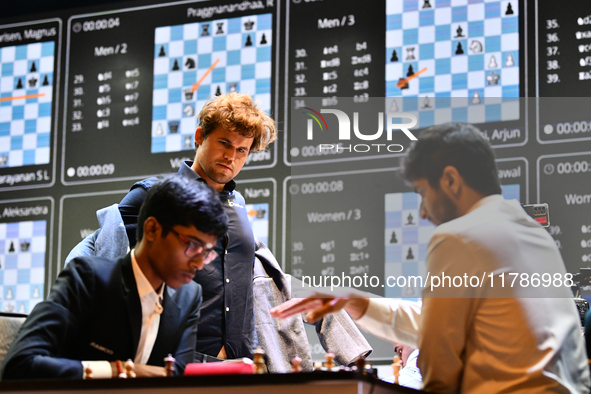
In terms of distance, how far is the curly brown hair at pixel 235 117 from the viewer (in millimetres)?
2764

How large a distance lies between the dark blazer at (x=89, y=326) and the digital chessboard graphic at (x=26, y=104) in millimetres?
2577

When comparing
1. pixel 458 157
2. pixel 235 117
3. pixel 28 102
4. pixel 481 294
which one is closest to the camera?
pixel 481 294

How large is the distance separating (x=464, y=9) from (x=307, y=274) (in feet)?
7.53

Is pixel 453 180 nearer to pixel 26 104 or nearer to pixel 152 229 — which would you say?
pixel 152 229

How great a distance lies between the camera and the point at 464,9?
12.3 feet

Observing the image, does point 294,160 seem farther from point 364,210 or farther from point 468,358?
point 468,358

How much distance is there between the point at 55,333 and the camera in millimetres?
1757

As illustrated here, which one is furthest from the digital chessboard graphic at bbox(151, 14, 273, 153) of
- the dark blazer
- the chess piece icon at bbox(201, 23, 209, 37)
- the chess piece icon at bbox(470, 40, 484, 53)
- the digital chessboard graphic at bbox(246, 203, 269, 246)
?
the dark blazer

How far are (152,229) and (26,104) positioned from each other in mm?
2813

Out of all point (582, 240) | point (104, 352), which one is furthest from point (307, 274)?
point (582, 240)

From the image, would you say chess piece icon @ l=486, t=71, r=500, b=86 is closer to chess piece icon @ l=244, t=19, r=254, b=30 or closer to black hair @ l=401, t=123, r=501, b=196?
chess piece icon @ l=244, t=19, r=254, b=30

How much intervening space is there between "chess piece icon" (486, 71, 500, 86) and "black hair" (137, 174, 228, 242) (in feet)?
7.00

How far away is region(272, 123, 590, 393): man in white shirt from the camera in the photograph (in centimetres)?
165

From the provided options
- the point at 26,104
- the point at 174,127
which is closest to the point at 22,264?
the point at 26,104
